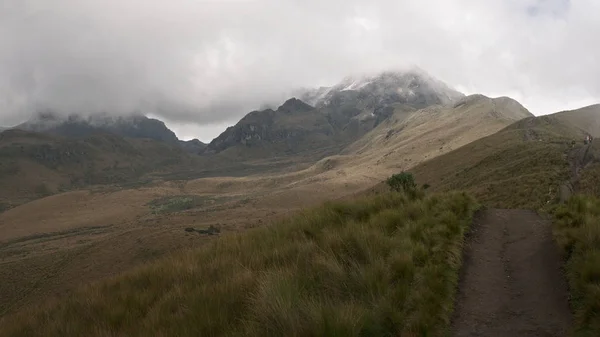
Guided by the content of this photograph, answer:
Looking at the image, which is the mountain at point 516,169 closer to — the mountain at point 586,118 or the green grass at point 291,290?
the green grass at point 291,290

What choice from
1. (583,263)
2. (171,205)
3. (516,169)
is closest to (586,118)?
(516,169)

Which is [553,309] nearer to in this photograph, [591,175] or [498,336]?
[498,336]

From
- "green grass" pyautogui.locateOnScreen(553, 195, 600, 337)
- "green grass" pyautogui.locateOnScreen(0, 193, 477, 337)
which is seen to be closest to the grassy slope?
"green grass" pyautogui.locateOnScreen(553, 195, 600, 337)

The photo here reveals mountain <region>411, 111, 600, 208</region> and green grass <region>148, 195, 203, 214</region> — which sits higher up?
mountain <region>411, 111, 600, 208</region>

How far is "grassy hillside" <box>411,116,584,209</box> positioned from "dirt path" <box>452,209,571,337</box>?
35.4 feet

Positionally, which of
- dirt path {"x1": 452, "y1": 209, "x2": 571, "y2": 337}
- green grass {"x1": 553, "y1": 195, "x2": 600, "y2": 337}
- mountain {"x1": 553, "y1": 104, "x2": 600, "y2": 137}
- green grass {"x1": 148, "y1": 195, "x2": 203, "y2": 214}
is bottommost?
green grass {"x1": 148, "y1": 195, "x2": 203, "y2": 214}

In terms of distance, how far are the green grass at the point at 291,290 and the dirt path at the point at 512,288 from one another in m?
0.35

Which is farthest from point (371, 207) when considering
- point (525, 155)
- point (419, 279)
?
point (525, 155)

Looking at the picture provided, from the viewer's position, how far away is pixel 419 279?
6.35 metres

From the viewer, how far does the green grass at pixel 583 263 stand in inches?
197

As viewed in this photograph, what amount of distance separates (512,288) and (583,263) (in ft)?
3.97

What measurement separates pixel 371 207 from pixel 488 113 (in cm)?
16544

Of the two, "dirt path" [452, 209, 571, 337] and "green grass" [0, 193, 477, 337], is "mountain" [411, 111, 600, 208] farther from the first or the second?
"green grass" [0, 193, 477, 337]

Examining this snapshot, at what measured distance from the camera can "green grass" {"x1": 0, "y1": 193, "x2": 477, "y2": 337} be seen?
4949mm
